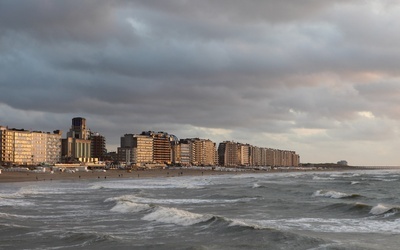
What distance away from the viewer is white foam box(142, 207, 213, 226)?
2833 cm

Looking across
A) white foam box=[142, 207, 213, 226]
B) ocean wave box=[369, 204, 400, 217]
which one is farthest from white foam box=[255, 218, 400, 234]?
white foam box=[142, 207, 213, 226]

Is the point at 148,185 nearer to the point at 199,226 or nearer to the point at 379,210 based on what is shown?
the point at 379,210

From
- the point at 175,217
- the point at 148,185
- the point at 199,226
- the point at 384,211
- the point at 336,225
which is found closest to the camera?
the point at 199,226

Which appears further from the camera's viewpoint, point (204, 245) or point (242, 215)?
point (242, 215)

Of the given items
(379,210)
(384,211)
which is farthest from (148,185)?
(384,211)

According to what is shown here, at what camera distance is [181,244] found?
824 inches

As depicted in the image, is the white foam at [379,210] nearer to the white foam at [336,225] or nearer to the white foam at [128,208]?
the white foam at [336,225]

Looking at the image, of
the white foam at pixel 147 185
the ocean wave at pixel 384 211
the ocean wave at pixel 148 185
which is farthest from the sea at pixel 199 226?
the white foam at pixel 147 185

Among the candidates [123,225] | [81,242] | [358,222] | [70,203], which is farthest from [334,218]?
[70,203]

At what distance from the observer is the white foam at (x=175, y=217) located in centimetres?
A: 2833

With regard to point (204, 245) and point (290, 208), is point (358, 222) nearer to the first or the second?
point (290, 208)

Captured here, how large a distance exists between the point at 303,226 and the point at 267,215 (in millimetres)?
5860

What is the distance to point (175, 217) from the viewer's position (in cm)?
2972

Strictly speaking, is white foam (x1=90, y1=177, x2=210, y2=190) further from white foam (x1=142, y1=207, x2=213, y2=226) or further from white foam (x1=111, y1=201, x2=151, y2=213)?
white foam (x1=142, y1=207, x2=213, y2=226)
